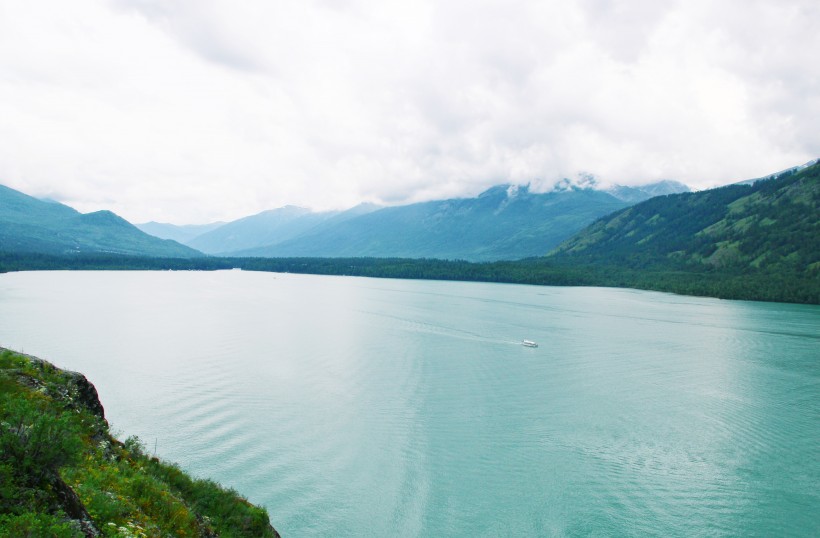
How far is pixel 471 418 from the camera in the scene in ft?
113

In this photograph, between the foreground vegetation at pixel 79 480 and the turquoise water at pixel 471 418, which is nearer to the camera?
the foreground vegetation at pixel 79 480

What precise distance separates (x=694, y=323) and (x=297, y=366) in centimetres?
6650

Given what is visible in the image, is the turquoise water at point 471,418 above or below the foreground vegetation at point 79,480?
below

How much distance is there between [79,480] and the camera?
11.0m

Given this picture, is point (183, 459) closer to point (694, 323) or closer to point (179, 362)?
point (179, 362)

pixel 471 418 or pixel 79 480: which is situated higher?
pixel 79 480

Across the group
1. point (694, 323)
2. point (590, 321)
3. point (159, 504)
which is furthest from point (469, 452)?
point (694, 323)

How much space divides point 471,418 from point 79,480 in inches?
1043

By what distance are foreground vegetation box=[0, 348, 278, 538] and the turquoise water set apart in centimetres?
644

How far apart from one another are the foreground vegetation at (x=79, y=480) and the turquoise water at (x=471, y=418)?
644 cm

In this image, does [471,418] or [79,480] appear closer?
[79,480]

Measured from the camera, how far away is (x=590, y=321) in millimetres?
85188

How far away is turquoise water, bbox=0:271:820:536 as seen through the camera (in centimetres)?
2247

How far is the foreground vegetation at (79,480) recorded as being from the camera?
320 inches
